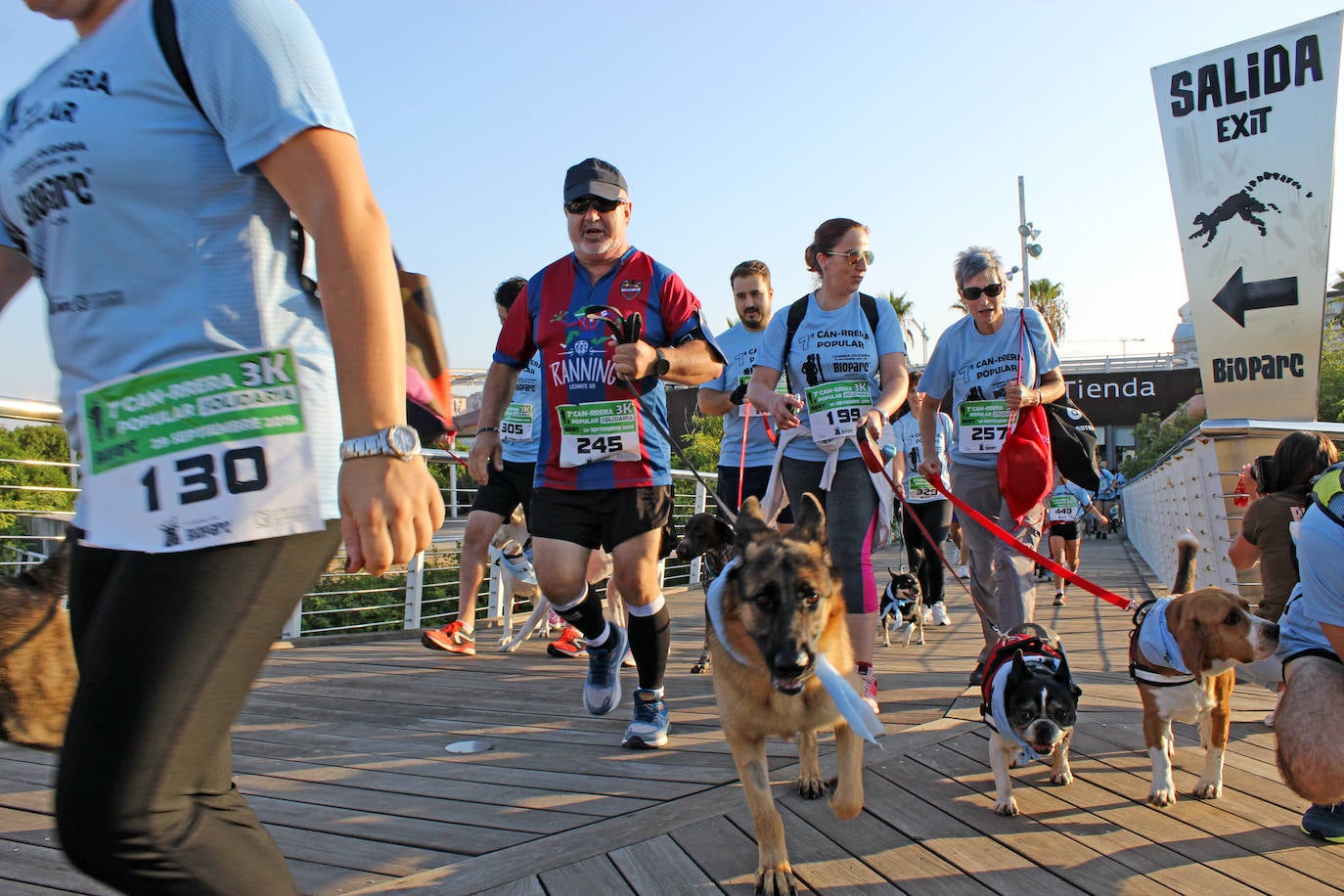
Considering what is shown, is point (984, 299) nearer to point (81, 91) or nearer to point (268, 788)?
point (268, 788)

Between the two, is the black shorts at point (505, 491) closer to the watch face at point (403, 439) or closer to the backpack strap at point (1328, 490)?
the backpack strap at point (1328, 490)

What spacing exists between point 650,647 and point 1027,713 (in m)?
1.65

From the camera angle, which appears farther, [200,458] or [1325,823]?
[1325,823]

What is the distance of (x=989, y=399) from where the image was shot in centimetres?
553

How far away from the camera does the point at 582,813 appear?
3.17 metres

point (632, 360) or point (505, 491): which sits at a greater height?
point (632, 360)

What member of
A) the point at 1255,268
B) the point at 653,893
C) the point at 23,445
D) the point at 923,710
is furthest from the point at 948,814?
the point at 23,445

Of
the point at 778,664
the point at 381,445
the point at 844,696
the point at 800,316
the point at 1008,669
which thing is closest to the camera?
the point at 381,445

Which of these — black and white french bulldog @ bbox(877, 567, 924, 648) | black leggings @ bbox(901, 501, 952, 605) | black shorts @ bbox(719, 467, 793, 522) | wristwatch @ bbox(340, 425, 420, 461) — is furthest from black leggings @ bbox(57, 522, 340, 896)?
black leggings @ bbox(901, 501, 952, 605)

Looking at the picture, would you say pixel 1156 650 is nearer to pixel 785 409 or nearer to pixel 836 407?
pixel 836 407

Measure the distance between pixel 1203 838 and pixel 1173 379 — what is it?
134 ft

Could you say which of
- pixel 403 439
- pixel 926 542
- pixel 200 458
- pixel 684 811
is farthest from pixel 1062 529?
pixel 200 458

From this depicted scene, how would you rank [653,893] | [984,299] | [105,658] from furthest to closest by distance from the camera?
[984,299] → [653,893] → [105,658]

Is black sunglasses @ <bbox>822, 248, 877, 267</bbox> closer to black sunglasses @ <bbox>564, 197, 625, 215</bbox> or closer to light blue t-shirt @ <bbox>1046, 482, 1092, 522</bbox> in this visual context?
black sunglasses @ <bbox>564, 197, 625, 215</bbox>
